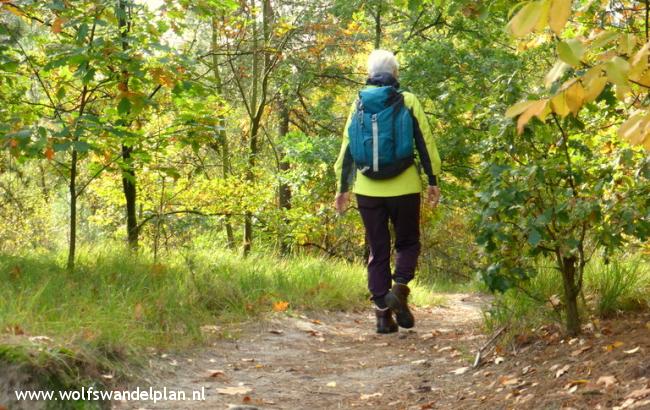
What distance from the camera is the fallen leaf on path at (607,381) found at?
122 inches

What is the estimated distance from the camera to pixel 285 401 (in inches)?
151

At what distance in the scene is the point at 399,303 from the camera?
5.23m

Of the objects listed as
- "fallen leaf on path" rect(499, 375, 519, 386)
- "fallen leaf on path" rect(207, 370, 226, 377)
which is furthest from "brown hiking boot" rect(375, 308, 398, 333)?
"fallen leaf on path" rect(499, 375, 519, 386)

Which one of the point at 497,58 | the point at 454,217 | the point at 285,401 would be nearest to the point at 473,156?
the point at 497,58

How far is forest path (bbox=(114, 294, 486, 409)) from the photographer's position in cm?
382

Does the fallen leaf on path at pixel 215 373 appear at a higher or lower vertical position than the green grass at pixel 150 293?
lower

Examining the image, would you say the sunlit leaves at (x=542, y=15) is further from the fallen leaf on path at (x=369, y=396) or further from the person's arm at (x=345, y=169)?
the person's arm at (x=345, y=169)

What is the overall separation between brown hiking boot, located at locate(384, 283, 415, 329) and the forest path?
0.21 meters

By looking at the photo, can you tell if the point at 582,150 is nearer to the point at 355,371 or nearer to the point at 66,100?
the point at 355,371

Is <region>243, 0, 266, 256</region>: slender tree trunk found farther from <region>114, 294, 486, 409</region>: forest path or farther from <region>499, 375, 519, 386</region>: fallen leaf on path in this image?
<region>499, 375, 519, 386</region>: fallen leaf on path

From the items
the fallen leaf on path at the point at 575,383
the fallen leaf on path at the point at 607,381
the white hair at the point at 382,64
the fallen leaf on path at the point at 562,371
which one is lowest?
the fallen leaf on path at the point at 562,371

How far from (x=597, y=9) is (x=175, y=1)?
146 inches

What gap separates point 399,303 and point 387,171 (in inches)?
41.3

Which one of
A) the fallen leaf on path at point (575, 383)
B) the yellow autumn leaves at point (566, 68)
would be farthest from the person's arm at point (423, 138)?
the yellow autumn leaves at point (566, 68)
